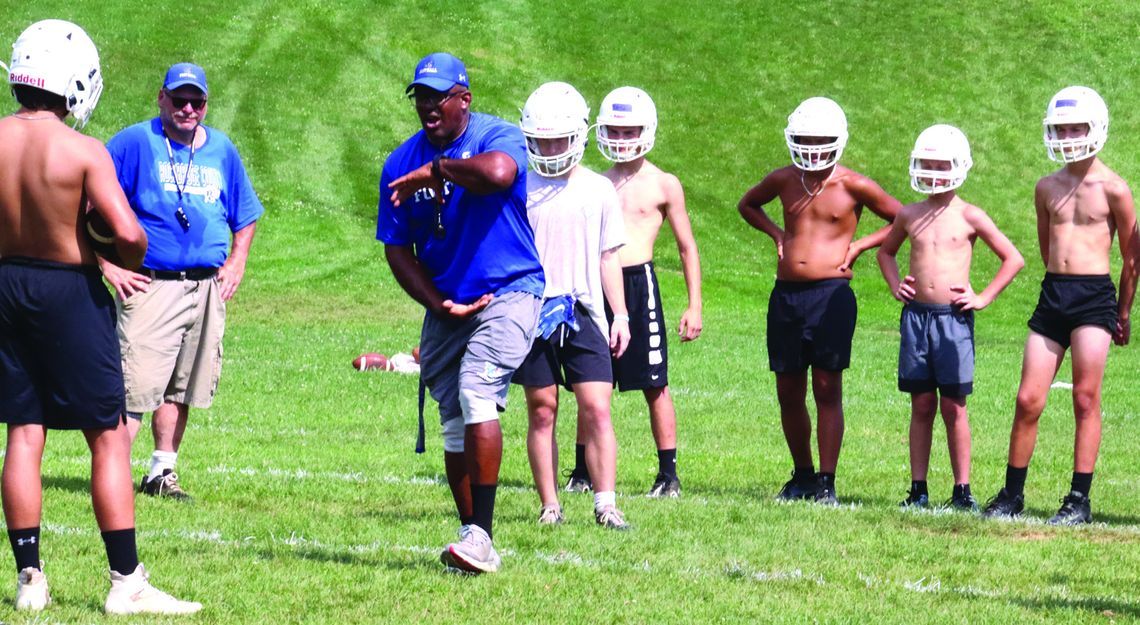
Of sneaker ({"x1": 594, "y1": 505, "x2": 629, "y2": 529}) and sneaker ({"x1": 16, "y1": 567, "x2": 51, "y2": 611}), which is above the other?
sneaker ({"x1": 16, "y1": 567, "x2": 51, "y2": 611})

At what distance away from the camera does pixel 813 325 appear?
9750mm

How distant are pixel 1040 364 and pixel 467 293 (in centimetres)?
378

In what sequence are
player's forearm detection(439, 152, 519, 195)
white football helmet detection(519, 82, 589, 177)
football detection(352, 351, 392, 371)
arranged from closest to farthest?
player's forearm detection(439, 152, 519, 195) → white football helmet detection(519, 82, 589, 177) → football detection(352, 351, 392, 371)

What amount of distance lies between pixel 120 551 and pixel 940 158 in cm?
550

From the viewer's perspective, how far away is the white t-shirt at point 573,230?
331 inches

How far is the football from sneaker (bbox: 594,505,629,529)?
8.15m

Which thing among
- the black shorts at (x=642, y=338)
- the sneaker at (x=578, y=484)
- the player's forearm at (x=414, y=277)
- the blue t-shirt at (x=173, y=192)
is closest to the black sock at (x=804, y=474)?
the black shorts at (x=642, y=338)

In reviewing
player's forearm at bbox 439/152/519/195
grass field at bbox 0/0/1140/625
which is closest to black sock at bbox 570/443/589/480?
grass field at bbox 0/0/1140/625

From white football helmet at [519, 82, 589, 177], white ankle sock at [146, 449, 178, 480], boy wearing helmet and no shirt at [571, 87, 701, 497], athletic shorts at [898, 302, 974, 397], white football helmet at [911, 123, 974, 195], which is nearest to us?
white football helmet at [519, 82, 589, 177]

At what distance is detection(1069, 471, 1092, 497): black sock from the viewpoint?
9.16 meters

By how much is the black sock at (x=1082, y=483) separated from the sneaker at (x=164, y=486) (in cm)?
494

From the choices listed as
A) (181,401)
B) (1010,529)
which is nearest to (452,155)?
(181,401)

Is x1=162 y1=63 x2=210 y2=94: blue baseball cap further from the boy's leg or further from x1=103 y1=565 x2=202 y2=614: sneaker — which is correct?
x1=103 y1=565 x2=202 y2=614: sneaker

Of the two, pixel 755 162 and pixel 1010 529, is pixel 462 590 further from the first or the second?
pixel 755 162
